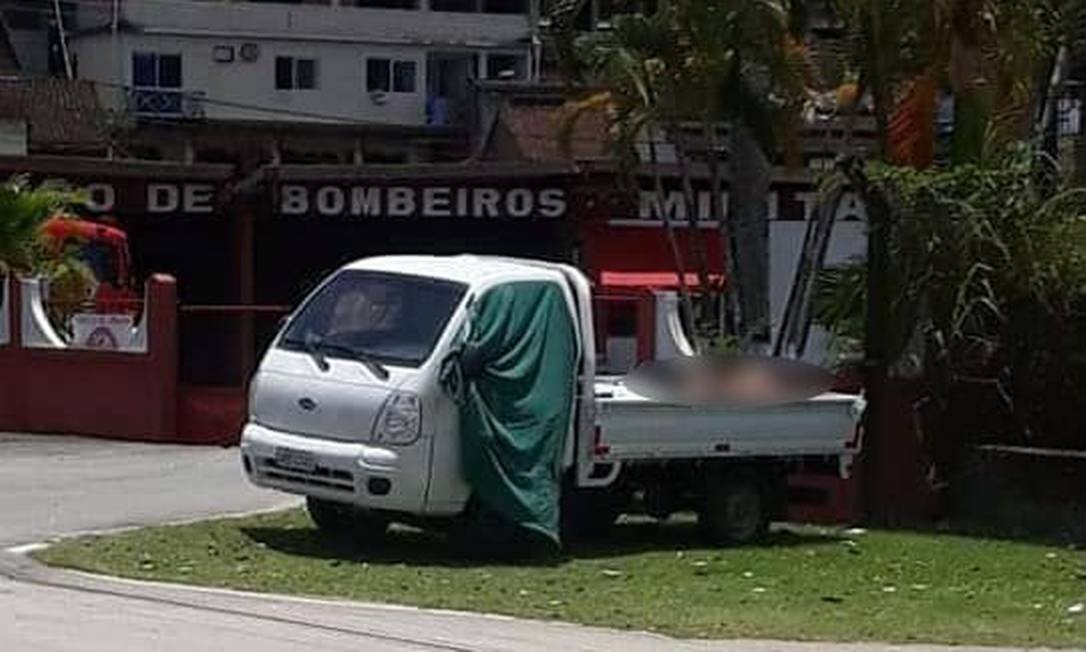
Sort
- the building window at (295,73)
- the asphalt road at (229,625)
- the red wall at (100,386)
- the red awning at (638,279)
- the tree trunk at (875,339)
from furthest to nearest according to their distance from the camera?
the building window at (295,73)
the red awning at (638,279)
the red wall at (100,386)
the tree trunk at (875,339)
the asphalt road at (229,625)

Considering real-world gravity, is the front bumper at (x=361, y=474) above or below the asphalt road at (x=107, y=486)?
above

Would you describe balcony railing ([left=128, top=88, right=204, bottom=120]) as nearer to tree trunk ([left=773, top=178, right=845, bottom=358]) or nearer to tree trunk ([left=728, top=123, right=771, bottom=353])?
tree trunk ([left=728, top=123, right=771, bottom=353])

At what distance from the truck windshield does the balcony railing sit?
56252 millimetres

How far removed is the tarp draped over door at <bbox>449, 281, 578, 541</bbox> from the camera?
15.8 m

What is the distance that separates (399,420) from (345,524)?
1.67 m

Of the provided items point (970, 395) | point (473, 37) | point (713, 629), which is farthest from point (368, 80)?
point (713, 629)

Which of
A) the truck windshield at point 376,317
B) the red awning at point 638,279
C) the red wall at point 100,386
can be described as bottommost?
the red awning at point 638,279

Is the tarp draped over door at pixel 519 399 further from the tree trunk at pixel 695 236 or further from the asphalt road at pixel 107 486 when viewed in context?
the tree trunk at pixel 695 236

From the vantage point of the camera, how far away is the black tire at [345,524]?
16672 millimetres

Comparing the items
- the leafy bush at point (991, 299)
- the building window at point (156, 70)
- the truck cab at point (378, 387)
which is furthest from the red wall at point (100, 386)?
the building window at point (156, 70)

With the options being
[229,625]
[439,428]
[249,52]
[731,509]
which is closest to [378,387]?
[439,428]

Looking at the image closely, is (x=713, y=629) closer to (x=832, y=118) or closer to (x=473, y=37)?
(x=832, y=118)

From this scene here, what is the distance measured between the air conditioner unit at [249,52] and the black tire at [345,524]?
5945 cm

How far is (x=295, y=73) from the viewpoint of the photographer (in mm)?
76438
